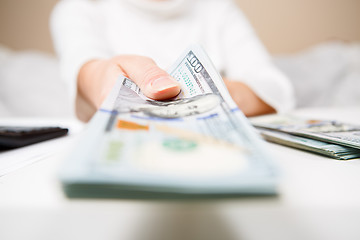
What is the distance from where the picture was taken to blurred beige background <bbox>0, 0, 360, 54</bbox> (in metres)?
1.51

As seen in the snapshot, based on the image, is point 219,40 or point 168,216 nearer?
point 168,216

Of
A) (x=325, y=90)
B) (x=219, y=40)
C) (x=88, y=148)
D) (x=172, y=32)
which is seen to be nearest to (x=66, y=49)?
(x=172, y=32)

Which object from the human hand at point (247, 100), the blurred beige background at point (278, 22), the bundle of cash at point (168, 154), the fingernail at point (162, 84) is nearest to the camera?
the bundle of cash at point (168, 154)

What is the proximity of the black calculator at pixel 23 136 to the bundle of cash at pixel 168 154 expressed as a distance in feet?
0.71

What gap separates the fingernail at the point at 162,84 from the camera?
28 cm

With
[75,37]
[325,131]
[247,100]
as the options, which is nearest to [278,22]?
[247,100]

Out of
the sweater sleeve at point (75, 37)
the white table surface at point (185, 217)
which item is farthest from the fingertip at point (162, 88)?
the sweater sleeve at point (75, 37)

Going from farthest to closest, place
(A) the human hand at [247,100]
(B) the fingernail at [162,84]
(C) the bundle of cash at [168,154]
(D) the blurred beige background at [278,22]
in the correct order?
(D) the blurred beige background at [278,22], (A) the human hand at [247,100], (B) the fingernail at [162,84], (C) the bundle of cash at [168,154]

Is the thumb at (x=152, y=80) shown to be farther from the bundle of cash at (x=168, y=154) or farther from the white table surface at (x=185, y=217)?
the white table surface at (x=185, y=217)

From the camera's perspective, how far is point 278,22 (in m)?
1.60

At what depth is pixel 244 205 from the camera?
194mm

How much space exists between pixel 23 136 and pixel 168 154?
1.09 feet

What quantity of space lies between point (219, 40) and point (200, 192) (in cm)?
90

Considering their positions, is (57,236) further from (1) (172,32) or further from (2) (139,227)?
(1) (172,32)
